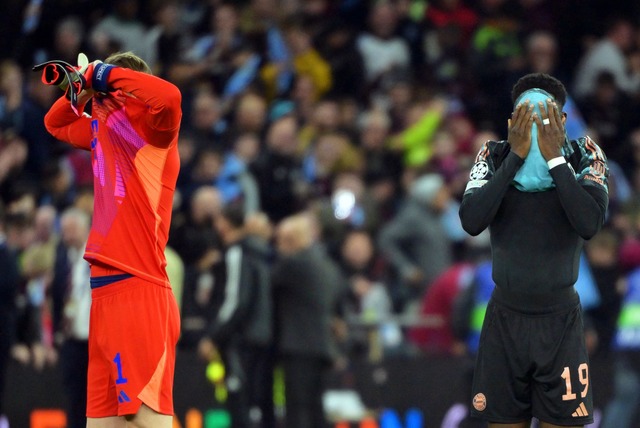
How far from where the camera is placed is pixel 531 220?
6434 mm

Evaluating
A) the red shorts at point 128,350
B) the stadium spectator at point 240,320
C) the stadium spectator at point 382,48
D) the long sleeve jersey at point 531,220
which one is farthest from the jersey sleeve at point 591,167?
the stadium spectator at point 382,48

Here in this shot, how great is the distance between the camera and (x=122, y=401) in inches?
254

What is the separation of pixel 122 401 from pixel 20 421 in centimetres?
565

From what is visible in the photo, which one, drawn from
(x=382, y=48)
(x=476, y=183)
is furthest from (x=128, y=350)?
(x=382, y=48)

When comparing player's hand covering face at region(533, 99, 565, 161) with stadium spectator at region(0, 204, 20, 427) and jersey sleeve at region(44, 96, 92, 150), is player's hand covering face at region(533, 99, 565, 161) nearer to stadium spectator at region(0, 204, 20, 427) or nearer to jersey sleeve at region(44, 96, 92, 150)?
jersey sleeve at region(44, 96, 92, 150)

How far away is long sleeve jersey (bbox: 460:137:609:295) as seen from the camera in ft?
20.9

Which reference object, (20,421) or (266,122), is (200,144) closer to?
(266,122)

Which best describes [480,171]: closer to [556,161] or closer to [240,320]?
[556,161]

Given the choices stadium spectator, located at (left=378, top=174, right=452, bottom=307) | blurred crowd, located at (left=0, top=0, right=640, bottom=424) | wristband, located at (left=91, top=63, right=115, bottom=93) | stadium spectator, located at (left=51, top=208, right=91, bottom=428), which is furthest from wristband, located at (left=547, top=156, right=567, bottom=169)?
stadium spectator, located at (left=378, top=174, right=452, bottom=307)

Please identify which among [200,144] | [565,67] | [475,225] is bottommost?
[475,225]

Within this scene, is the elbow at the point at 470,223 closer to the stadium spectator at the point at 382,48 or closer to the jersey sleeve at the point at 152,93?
the jersey sleeve at the point at 152,93

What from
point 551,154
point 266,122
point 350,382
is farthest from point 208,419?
point 551,154

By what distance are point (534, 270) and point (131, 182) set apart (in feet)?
6.43

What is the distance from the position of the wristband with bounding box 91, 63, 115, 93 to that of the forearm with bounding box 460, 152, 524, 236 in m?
1.80
